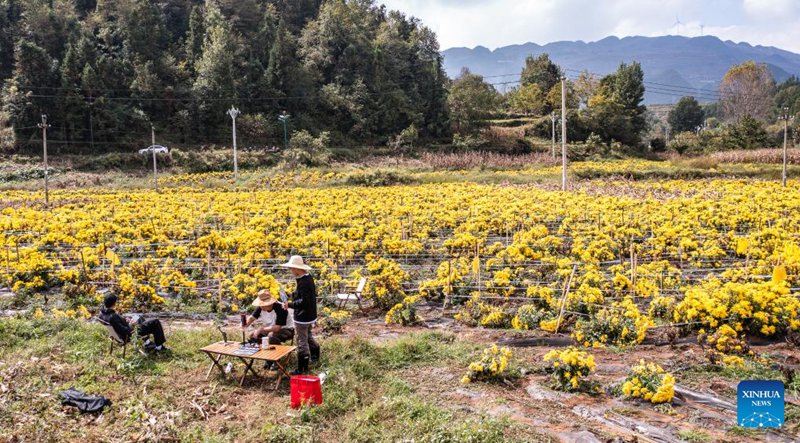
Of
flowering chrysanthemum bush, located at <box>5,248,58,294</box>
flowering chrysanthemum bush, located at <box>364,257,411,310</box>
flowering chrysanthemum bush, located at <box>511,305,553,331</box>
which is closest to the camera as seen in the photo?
flowering chrysanthemum bush, located at <box>511,305,553,331</box>

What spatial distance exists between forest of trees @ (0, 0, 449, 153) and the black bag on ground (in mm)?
44057

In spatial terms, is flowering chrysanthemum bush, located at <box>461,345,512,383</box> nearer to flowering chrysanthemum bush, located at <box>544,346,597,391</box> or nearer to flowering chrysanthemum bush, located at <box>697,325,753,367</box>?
flowering chrysanthemum bush, located at <box>544,346,597,391</box>

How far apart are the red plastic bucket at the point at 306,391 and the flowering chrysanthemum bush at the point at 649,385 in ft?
10.1

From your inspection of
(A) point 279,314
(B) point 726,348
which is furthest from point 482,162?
(A) point 279,314

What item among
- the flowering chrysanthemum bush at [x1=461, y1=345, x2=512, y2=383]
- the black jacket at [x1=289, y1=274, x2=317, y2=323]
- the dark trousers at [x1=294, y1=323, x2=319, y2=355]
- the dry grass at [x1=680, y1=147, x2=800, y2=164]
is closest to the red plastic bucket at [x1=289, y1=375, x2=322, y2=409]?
the dark trousers at [x1=294, y1=323, x2=319, y2=355]

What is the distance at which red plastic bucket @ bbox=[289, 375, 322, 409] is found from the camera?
20.0 feet

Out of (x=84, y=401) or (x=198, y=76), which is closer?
(x=84, y=401)

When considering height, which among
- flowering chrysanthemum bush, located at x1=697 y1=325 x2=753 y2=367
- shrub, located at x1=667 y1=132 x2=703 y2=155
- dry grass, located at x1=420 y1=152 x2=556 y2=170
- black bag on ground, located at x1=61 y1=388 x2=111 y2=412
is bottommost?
black bag on ground, located at x1=61 y1=388 x2=111 y2=412

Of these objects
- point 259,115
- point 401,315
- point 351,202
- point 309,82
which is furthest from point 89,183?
point 401,315

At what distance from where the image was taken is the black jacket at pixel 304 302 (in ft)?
22.6

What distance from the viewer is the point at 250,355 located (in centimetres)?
665

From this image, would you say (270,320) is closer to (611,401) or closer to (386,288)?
(386,288)

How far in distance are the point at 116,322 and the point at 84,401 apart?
1295mm

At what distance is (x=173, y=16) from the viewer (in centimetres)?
7200
